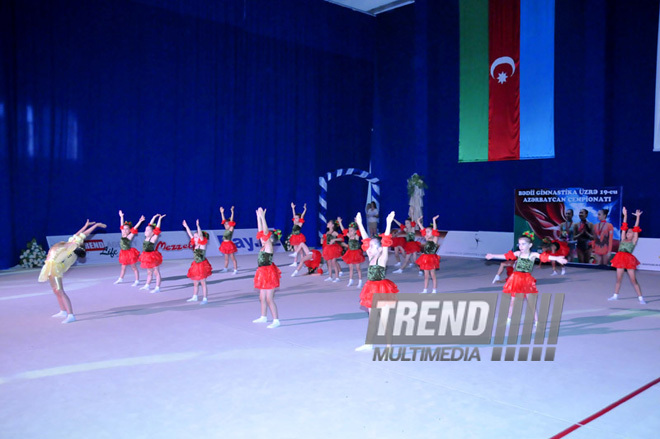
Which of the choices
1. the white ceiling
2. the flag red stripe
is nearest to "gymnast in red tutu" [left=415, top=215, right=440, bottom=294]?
the flag red stripe

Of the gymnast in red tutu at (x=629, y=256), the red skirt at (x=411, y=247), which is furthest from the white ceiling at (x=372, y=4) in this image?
the gymnast in red tutu at (x=629, y=256)

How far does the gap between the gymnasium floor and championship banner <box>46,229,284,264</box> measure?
6.55 m

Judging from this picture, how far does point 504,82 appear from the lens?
1848 cm

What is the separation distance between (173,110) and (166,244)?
4.51 metres

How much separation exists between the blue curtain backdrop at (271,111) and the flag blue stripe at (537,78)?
0.34m

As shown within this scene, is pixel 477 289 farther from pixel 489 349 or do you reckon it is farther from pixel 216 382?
pixel 216 382

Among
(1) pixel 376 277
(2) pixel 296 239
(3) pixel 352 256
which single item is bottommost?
(3) pixel 352 256

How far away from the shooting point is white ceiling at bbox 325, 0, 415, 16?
21922 millimetres

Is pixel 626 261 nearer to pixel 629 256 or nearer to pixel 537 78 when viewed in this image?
pixel 629 256

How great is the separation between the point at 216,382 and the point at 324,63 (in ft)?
61.0

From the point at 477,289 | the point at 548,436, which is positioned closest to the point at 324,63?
the point at 477,289

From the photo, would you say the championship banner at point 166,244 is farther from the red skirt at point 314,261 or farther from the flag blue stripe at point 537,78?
the flag blue stripe at point 537,78

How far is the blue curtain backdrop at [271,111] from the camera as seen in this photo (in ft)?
49.6
